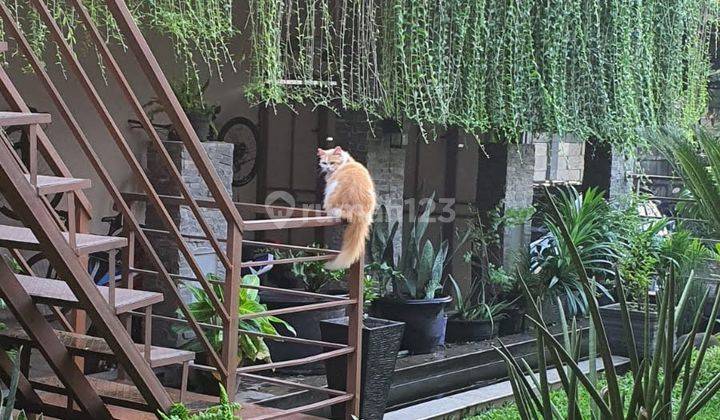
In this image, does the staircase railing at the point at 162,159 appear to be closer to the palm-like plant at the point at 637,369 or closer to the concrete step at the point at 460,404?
the concrete step at the point at 460,404

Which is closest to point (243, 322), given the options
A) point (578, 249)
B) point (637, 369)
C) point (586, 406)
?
point (586, 406)

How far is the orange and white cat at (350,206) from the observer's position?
4.32m

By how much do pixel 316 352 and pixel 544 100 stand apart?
8.53 feet

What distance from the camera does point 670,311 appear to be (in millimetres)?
1625

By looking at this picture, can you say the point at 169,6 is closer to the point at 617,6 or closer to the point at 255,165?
the point at 617,6

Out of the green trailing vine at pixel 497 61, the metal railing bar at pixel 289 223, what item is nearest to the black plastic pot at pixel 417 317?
the green trailing vine at pixel 497 61

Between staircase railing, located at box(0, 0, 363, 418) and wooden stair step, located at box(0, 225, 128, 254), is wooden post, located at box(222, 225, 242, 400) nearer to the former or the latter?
staircase railing, located at box(0, 0, 363, 418)

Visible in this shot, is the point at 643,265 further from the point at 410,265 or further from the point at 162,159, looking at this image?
the point at 162,159

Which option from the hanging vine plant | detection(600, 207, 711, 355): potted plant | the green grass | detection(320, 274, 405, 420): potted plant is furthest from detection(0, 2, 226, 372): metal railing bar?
detection(600, 207, 711, 355): potted plant

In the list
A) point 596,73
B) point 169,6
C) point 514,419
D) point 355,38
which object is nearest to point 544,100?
point 596,73

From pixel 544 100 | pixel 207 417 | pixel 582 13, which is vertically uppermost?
pixel 582 13

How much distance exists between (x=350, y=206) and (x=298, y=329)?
164 centimetres

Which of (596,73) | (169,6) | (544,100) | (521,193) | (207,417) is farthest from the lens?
(521,193)

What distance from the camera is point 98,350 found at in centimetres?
348
